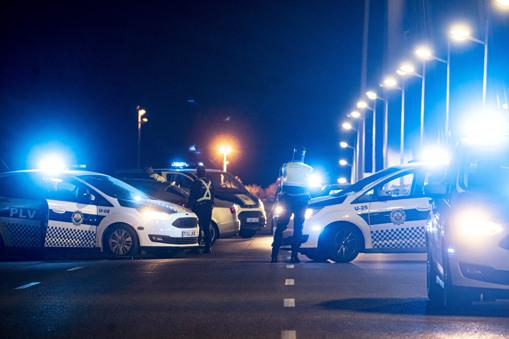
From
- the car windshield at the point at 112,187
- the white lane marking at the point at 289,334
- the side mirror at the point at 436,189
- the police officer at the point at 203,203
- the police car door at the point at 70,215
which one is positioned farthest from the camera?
the police officer at the point at 203,203

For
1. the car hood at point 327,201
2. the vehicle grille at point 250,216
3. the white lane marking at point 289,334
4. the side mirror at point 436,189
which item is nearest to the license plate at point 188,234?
the car hood at point 327,201

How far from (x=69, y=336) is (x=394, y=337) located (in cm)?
263

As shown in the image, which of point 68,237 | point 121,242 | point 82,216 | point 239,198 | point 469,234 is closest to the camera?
point 469,234

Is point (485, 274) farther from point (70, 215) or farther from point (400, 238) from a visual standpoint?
point (70, 215)

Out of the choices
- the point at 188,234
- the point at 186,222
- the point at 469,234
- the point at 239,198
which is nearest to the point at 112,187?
the point at 186,222

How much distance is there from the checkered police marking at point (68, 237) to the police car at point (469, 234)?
8151mm

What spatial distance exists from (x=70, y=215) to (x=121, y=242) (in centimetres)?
97

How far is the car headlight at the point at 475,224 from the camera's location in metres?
9.84

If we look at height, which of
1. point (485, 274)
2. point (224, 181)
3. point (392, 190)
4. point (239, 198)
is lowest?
point (485, 274)

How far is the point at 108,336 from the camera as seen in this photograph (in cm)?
895

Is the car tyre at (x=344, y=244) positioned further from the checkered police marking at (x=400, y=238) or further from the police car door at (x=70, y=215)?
the police car door at (x=70, y=215)

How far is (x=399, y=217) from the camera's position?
674 inches

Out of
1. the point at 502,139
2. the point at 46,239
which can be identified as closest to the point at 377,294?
the point at 502,139

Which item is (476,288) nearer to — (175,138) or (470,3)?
(470,3)
